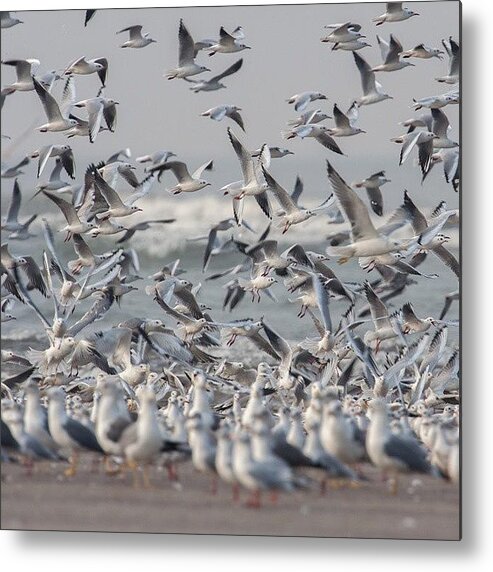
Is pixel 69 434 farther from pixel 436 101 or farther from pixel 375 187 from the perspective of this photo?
pixel 436 101

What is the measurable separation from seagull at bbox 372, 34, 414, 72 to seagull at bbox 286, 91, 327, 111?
34cm

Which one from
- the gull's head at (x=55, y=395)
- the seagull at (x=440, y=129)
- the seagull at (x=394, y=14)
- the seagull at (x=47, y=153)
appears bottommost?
the gull's head at (x=55, y=395)

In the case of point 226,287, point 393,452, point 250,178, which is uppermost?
point 250,178

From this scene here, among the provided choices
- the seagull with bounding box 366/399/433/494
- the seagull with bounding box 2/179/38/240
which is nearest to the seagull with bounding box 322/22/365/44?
the seagull with bounding box 2/179/38/240

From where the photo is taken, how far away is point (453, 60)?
22.0 ft

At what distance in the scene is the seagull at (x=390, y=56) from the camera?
688 centimetres

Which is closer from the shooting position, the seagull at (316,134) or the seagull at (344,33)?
the seagull at (344,33)

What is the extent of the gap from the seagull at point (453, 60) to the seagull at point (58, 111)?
73.8 inches

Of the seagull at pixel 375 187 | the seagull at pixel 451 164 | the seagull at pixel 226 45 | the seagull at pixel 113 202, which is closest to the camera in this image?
the seagull at pixel 451 164

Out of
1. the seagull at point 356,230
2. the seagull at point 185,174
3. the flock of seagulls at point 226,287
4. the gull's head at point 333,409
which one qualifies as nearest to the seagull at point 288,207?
the flock of seagulls at point 226,287

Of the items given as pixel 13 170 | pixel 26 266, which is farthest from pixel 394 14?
pixel 26 266

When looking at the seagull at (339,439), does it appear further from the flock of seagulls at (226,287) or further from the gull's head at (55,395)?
the gull's head at (55,395)

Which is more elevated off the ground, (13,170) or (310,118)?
(310,118)

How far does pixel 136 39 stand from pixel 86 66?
0.28 m
